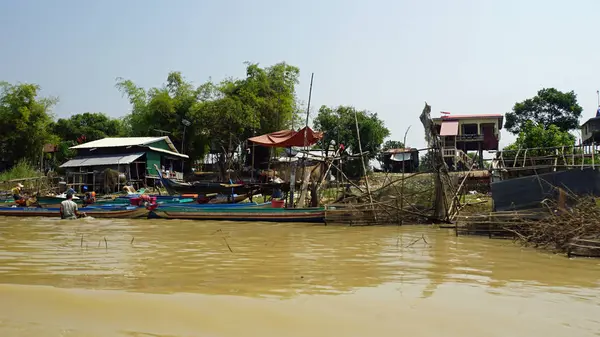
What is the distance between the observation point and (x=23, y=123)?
3331 centimetres

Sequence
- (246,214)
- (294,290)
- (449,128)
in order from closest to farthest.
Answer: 1. (294,290)
2. (246,214)
3. (449,128)

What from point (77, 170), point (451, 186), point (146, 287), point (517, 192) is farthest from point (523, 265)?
point (77, 170)

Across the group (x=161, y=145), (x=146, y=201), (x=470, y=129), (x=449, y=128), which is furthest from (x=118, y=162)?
(x=470, y=129)

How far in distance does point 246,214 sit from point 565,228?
880cm

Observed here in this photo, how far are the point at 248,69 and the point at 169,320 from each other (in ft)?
98.3

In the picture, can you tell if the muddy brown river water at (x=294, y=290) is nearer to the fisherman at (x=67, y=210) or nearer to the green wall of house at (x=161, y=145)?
the fisherman at (x=67, y=210)

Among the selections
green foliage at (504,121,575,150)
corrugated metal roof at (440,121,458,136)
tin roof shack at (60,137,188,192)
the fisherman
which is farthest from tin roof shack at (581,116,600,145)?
the fisherman

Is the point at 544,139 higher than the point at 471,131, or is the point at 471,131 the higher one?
the point at 471,131

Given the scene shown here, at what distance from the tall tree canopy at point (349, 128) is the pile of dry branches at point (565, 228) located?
26.4 metres

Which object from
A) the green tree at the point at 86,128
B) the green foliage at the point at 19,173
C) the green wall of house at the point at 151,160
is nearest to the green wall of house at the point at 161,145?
the green wall of house at the point at 151,160

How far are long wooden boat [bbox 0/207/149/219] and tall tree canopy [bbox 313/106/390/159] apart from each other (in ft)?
66.7

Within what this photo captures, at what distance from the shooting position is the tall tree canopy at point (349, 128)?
3475 centimetres

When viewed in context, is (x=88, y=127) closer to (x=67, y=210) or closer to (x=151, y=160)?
(x=151, y=160)

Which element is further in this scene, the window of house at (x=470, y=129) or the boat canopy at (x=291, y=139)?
the window of house at (x=470, y=129)
